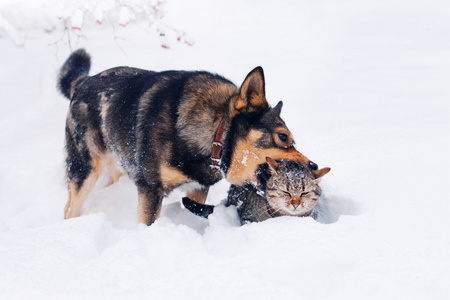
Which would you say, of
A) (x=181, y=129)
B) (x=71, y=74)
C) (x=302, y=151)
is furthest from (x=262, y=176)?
(x=71, y=74)

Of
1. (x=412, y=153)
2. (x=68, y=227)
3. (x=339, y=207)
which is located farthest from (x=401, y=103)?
(x=68, y=227)

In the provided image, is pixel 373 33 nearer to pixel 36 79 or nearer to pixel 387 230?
pixel 36 79

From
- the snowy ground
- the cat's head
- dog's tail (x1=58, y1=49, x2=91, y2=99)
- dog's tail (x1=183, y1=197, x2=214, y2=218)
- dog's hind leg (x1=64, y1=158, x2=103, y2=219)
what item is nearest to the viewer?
the snowy ground

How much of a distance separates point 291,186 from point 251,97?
2.17ft

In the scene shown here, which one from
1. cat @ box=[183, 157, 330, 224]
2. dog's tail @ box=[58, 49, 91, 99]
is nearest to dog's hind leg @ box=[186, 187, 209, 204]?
cat @ box=[183, 157, 330, 224]

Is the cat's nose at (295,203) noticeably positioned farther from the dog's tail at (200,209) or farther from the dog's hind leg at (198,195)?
the dog's hind leg at (198,195)

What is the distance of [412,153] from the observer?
2980 millimetres

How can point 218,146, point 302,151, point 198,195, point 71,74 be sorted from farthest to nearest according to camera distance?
1. point 302,151
2. point 71,74
3. point 198,195
4. point 218,146

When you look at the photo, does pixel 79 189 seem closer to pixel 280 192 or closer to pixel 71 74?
pixel 71 74

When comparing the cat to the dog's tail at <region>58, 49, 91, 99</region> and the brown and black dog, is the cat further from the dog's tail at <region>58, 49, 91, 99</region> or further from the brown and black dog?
the dog's tail at <region>58, 49, 91, 99</region>

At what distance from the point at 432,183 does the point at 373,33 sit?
6.27m

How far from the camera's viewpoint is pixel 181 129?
2607 mm

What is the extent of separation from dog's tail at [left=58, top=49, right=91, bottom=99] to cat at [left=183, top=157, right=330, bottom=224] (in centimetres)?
202

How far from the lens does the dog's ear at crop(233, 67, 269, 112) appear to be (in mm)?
2492
